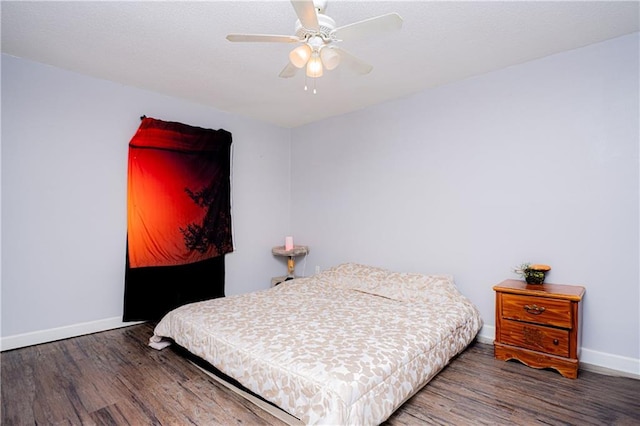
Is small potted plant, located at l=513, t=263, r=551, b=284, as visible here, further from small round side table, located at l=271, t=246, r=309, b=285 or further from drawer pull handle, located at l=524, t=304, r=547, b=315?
small round side table, located at l=271, t=246, r=309, b=285

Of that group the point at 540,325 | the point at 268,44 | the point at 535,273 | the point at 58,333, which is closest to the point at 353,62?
the point at 268,44

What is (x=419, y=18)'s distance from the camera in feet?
6.93

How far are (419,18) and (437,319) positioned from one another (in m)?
2.06

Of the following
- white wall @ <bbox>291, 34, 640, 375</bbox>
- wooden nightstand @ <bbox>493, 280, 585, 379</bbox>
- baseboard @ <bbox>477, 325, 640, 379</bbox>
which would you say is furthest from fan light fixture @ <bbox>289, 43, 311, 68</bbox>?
baseboard @ <bbox>477, 325, 640, 379</bbox>

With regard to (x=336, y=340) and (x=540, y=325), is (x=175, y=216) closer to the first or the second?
(x=336, y=340)

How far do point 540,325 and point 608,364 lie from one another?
584 millimetres

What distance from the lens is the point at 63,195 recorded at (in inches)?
115

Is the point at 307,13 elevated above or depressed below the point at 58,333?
above

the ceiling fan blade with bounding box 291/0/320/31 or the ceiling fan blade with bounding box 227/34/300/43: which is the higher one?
the ceiling fan blade with bounding box 291/0/320/31

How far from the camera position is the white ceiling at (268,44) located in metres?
2.03

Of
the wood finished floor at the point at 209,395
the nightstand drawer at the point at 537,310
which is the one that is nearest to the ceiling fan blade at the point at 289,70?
the wood finished floor at the point at 209,395

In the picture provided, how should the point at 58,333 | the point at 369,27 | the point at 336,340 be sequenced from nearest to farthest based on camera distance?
the point at 369,27 < the point at 336,340 < the point at 58,333

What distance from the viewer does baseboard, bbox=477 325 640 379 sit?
88.7 inches

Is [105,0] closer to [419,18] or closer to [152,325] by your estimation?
[419,18]
